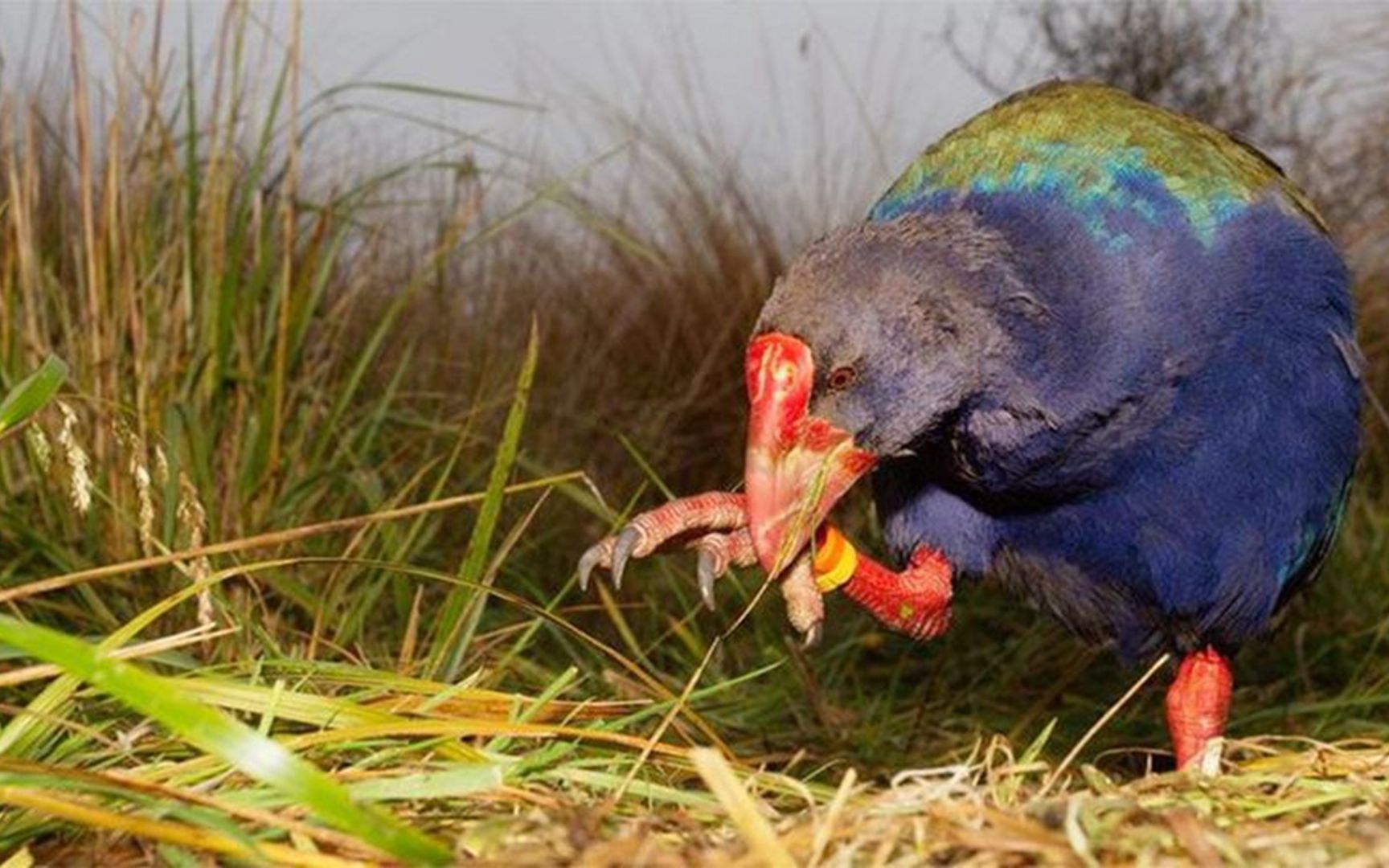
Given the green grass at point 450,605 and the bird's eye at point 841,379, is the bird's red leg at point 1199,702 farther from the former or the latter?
the bird's eye at point 841,379

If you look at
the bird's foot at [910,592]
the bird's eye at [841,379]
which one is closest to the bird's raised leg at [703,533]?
the bird's eye at [841,379]

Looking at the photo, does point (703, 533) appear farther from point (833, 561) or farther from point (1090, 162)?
point (1090, 162)

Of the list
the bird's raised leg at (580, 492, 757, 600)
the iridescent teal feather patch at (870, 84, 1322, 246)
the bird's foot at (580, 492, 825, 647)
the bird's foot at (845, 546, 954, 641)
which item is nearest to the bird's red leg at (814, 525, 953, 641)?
the bird's foot at (845, 546, 954, 641)

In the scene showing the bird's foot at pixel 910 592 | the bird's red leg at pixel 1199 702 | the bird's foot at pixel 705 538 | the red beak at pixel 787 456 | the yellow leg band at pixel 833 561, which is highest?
the red beak at pixel 787 456

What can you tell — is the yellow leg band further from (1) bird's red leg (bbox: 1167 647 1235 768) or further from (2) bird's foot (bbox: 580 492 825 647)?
(1) bird's red leg (bbox: 1167 647 1235 768)

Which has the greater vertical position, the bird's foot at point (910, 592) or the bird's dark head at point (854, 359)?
the bird's dark head at point (854, 359)

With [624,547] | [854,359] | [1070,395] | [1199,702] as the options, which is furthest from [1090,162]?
[1199,702]

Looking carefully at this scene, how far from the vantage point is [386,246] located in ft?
16.6

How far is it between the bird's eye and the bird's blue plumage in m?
0.23

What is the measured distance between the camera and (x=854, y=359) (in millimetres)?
2459

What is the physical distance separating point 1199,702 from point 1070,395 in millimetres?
908

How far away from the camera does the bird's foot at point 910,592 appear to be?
3.07m

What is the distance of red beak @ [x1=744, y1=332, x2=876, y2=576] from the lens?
2.43 meters

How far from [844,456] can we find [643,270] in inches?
165
